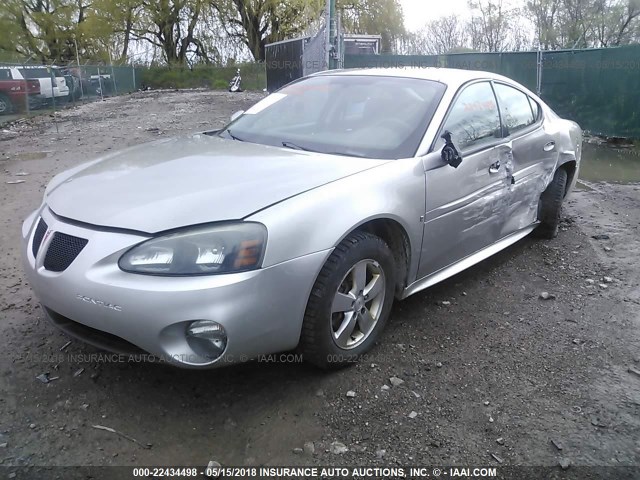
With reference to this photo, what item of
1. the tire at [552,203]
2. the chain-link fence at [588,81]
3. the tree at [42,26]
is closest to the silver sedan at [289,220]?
the tire at [552,203]

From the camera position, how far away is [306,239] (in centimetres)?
252

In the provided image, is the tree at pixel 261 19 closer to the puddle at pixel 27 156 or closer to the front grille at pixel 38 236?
the puddle at pixel 27 156

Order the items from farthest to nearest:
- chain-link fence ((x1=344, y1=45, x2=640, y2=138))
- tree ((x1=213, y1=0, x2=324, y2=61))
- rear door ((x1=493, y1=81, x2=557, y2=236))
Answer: tree ((x1=213, y1=0, x2=324, y2=61)) < chain-link fence ((x1=344, y1=45, x2=640, y2=138)) < rear door ((x1=493, y1=81, x2=557, y2=236))

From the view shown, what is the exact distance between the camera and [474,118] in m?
3.75

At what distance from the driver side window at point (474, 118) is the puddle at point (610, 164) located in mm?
4513

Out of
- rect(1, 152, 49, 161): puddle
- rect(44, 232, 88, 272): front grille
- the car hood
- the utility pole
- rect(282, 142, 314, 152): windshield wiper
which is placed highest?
the utility pole

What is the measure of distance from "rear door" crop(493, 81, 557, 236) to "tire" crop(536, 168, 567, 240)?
19cm

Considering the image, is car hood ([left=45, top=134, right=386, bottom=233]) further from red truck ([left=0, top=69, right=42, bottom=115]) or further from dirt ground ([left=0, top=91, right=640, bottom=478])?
red truck ([left=0, top=69, right=42, bottom=115])

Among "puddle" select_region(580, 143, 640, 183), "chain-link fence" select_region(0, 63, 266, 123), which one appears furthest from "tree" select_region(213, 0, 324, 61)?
"puddle" select_region(580, 143, 640, 183)

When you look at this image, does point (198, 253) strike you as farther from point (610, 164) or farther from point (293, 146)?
point (610, 164)

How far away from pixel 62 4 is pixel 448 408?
1773 inches

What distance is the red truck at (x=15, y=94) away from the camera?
14.3m

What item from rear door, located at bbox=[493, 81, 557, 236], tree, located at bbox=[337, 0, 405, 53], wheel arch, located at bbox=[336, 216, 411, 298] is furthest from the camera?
tree, located at bbox=[337, 0, 405, 53]

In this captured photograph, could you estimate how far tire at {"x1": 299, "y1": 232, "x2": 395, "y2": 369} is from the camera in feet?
8.66
